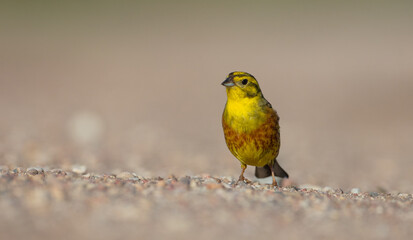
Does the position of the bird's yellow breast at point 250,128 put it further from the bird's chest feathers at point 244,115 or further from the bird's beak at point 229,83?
the bird's beak at point 229,83

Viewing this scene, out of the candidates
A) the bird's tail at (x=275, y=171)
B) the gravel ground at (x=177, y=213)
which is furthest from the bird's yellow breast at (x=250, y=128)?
the gravel ground at (x=177, y=213)

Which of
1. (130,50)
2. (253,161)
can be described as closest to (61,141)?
(253,161)

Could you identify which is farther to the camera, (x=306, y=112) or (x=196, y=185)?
(x=306, y=112)

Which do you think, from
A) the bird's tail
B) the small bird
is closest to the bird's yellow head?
the small bird

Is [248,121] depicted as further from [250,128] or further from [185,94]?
[185,94]

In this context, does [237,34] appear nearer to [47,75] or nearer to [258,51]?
[258,51]

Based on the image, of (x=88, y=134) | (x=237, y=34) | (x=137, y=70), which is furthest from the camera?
(x=237, y=34)
